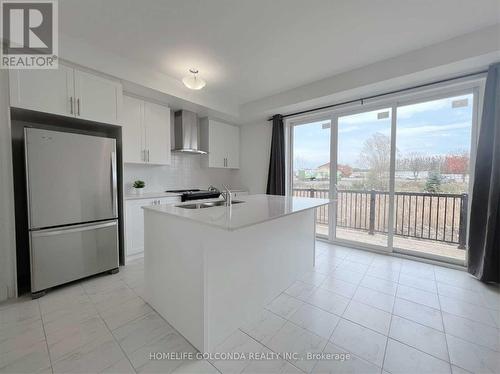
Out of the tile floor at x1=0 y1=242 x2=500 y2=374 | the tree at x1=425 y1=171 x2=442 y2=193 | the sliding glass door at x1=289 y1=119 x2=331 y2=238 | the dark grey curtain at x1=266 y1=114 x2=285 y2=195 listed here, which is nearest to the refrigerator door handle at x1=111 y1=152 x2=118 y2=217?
the tile floor at x1=0 y1=242 x2=500 y2=374

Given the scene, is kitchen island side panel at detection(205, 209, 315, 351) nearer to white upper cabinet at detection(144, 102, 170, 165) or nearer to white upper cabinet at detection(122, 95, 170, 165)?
white upper cabinet at detection(122, 95, 170, 165)

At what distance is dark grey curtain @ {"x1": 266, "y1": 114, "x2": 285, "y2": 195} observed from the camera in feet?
13.5

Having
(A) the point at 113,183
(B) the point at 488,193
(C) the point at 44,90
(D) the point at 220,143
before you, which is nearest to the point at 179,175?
(D) the point at 220,143

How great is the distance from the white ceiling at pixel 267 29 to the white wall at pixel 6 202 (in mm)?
954

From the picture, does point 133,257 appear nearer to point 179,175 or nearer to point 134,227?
point 134,227

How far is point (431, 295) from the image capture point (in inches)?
83.0

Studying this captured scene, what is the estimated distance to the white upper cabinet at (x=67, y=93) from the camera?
6.55 ft

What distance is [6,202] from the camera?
1978mm

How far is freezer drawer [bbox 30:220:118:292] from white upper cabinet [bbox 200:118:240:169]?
2.29 metres

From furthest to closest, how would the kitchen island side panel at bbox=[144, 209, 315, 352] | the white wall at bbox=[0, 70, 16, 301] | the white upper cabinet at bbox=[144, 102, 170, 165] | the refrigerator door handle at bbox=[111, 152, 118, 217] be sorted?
1. the white upper cabinet at bbox=[144, 102, 170, 165]
2. the refrigerator door handle at bbox=[111, 152, 118, 217]
3. the white wall at bbox=[0, 70, 16, 301]
4. the kitchen island side panel at bbox=[144, 209, 315, 352]

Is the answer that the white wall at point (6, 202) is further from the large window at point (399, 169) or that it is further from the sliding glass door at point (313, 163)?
the large window at point (399, 169)

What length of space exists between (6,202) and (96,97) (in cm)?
140

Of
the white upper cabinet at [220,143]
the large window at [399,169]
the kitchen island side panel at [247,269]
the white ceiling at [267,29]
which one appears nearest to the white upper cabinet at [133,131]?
the white ceiling at [267,29]

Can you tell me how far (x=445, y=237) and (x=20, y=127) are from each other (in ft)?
18.5
